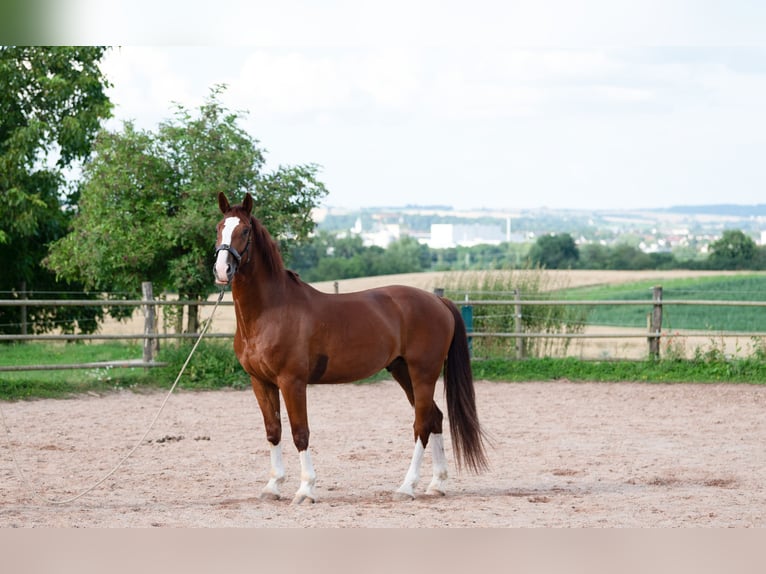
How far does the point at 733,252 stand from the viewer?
38594 millimetres

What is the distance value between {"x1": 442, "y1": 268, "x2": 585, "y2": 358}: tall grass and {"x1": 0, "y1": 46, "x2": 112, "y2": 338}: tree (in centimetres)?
635

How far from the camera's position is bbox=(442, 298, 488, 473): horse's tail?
5715mm

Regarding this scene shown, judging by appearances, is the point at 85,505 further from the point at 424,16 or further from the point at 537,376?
the point at 537,376

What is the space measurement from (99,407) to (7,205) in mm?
6673

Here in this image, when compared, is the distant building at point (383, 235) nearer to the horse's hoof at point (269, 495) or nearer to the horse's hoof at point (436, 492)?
the horse's hoof at point (436, 492)

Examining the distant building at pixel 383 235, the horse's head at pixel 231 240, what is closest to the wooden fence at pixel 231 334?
the horse's head at pixel 231 240

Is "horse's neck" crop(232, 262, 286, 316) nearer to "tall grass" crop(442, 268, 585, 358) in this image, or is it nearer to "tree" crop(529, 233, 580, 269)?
"tall grass" crop(442, 268, 585, 358)

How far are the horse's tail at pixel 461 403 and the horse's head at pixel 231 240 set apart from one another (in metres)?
1.42

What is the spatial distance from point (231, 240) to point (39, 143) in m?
11.6

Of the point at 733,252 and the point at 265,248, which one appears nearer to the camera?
the point at 265,248

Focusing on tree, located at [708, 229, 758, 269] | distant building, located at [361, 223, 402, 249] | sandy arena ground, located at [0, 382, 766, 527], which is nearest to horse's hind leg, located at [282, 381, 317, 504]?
sandy arena ground, located at [0, 382, 766, 527]

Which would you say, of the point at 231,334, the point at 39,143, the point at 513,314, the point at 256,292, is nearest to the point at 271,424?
the point at 256,292

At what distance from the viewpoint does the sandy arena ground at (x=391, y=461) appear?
505cm

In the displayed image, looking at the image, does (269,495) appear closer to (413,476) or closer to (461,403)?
(413,476)
